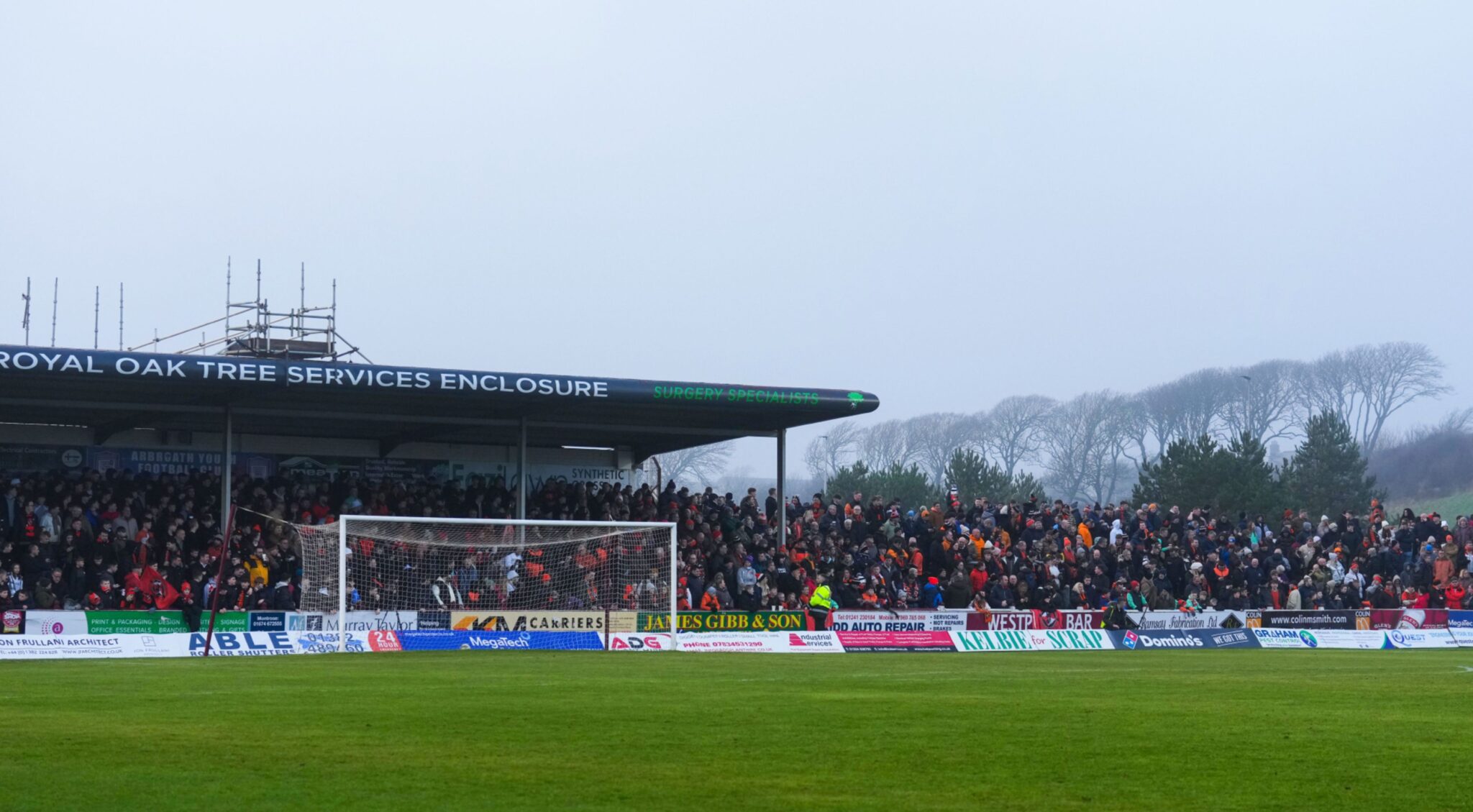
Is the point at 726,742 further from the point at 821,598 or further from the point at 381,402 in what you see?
the point at 381,402

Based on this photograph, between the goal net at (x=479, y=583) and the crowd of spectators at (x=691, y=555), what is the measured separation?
0.06 metres

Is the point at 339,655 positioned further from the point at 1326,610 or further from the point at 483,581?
the point at 1326,610

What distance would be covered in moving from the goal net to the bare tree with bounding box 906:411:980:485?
94.9 metres

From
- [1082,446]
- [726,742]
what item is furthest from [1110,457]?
[726,742]


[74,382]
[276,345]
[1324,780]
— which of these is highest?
[276,345]

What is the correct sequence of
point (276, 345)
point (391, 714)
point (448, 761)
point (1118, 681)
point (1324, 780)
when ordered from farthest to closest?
point (276, 345) → point (1118, 681) → point (391, 714) → point (448, 761) → point (1324, 780)

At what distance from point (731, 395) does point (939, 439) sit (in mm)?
94675

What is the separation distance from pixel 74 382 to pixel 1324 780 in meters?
30.3

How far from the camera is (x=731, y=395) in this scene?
39281 millimetres

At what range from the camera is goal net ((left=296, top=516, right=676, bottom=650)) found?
32.6 m

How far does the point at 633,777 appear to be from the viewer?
10.0 meters

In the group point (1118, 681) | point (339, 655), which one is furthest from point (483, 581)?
point (1118, 681)

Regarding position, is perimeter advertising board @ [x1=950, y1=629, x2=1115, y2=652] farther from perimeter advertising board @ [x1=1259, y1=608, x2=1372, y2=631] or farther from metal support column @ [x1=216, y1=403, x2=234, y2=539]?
metal support column @ [x1=216, y1=403, x2=234, y2=539]

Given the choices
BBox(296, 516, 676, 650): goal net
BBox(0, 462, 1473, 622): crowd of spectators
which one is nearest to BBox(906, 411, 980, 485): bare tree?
BBox(0, 462, 1473, 622): crowd of spectators
